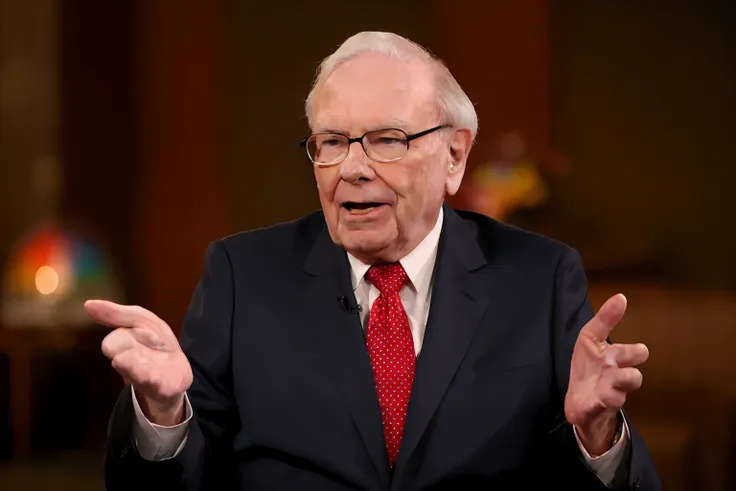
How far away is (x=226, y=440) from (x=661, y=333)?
9.47 feet

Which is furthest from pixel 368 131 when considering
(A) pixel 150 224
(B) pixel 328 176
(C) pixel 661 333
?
(A) pixel 150 224

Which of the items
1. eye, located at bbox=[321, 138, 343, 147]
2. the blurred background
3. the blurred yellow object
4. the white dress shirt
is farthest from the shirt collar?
the blurred background

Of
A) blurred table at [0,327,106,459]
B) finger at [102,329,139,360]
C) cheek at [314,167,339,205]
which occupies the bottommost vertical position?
blurred table at [0,327,106,459]

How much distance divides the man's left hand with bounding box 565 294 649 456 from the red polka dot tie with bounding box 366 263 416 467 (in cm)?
29

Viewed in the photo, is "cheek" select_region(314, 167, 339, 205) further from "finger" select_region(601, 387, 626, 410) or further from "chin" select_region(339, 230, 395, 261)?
"finger" select_region(601, 387, 626, 410)

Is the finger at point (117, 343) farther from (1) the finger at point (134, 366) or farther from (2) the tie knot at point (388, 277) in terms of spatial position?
(2) the tie knot at point (388, 277)

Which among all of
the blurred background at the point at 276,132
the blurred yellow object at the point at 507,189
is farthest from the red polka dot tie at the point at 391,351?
the blurred background at the point at 276,132

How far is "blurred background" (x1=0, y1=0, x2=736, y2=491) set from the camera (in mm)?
5359

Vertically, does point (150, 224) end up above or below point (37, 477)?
above

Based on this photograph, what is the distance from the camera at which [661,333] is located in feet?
13.5

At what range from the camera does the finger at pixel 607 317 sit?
1312 mm

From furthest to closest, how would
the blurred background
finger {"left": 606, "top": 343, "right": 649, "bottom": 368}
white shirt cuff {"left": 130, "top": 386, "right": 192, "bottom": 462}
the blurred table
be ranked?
the blurred background → the blurred table → white shirt cuff {"left": 130, "top": 386, "right": 192, "bottom": 462} → finger {"left": 606, "top": 343, "right": 649, "bottom": 368}

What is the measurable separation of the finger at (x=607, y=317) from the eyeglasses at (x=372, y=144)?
44cm

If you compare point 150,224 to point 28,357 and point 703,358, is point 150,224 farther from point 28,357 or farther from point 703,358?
point 703,358
